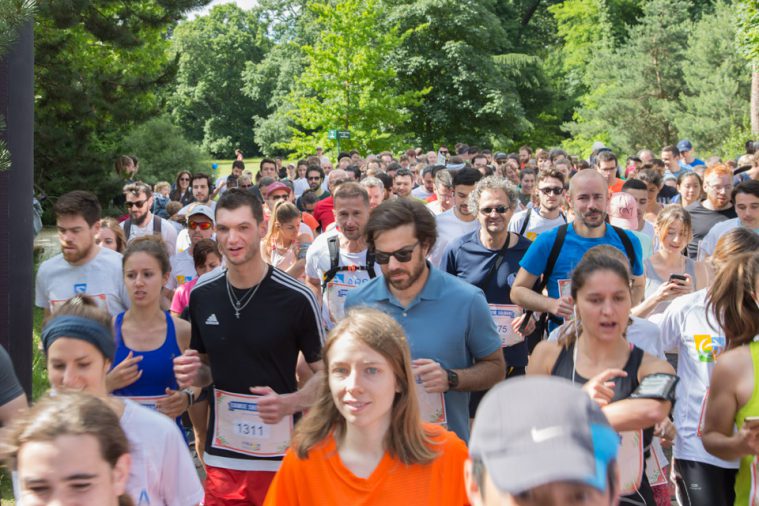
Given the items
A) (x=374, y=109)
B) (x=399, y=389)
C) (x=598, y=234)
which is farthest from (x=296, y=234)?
(x=374, y=109)

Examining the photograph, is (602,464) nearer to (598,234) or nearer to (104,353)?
(104,353)

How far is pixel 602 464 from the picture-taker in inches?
59.5

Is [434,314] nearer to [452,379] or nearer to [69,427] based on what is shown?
[452,379]

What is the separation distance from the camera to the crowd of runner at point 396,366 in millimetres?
2619

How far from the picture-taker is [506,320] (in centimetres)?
686

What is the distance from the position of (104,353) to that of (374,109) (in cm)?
3210

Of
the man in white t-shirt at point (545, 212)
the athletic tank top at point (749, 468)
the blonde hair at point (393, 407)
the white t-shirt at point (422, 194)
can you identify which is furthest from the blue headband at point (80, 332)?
the white t-shirt at point (422, 194)

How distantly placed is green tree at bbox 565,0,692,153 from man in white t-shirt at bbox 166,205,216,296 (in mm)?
39809

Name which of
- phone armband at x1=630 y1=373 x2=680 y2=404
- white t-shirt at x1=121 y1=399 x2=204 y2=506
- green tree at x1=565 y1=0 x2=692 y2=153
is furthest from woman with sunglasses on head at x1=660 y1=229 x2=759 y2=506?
green tree at x1=565 y1=0 x2=692 y2=153

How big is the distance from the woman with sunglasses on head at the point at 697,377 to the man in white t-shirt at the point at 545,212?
3299 mm

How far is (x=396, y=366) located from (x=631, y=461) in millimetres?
1095

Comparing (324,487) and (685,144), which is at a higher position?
(685,144)

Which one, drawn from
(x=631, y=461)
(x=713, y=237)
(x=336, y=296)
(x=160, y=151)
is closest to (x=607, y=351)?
(x=631, y=461)

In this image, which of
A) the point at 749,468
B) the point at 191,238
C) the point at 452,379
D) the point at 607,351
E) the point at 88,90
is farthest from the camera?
the point at 88,90
